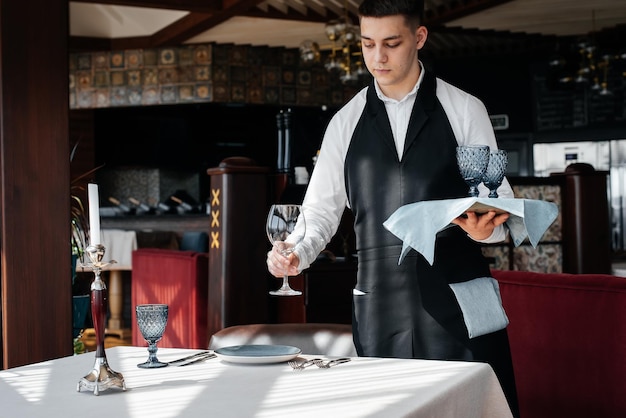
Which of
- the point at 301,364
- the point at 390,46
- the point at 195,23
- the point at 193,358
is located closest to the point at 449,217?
the point at 301,364

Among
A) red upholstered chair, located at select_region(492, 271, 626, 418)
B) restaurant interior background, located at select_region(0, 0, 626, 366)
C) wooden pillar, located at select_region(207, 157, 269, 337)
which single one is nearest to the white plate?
red upholstered chair, located at select_region(492, 271, 626, 418)

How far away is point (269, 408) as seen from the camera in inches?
60.0

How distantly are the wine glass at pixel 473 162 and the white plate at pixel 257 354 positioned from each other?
0.57m

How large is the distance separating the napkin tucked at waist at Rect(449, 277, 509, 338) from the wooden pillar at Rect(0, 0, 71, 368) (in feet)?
6.82

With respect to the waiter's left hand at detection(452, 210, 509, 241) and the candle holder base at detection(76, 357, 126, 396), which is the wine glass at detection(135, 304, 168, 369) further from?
the waiter's left hand at detection(452, 210, 509, 241)

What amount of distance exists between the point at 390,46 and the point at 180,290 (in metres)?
3.23

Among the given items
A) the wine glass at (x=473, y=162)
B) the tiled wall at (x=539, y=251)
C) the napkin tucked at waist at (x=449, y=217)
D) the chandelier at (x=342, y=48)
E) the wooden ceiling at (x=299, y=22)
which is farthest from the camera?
the wooden ceiling at (x=299, y=22)

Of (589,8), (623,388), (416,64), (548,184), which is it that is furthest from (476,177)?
(589,8)

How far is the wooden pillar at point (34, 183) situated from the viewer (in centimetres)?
357

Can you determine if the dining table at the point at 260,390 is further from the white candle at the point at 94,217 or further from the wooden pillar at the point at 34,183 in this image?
the wooden pillar at the point at 34,183

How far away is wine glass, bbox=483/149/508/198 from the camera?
6.77 feet

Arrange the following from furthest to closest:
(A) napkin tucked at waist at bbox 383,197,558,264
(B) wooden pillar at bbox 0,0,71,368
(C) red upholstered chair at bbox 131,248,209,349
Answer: (C) red upholstered chair at bbox 131,248,209,349, (B) wooden pillar at bbox 0,0,71,368, (A) napkin tucked at waist at bbox 383,197,558,264

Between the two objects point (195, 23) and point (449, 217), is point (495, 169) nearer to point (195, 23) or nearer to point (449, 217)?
point (449, 217)

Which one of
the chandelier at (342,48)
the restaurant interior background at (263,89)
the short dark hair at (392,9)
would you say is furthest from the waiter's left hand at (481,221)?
the restaurant interior background at (263,89)
